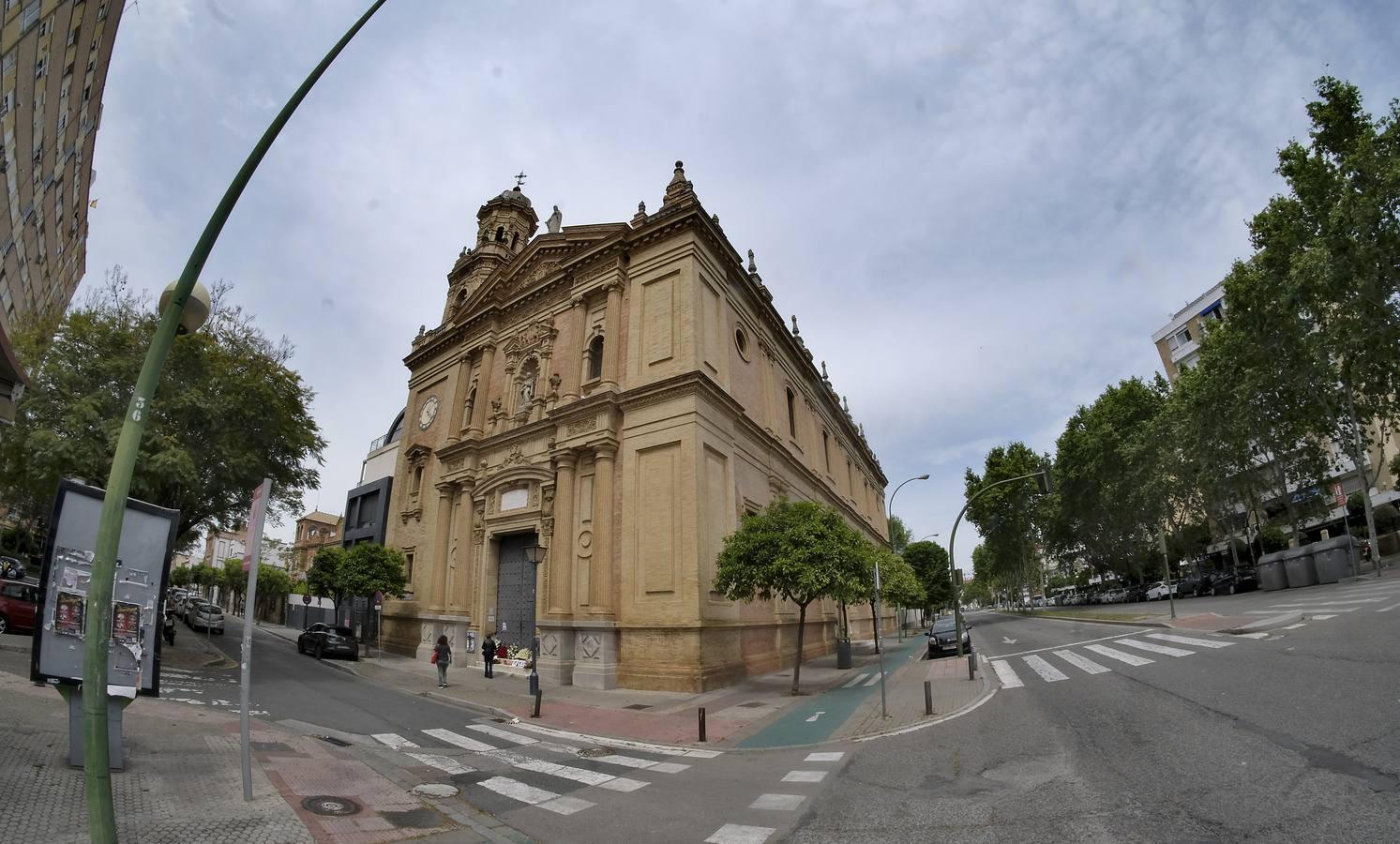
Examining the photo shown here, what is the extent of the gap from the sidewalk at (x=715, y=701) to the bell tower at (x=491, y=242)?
822 inches

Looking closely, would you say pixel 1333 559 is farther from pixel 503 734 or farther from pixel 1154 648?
pixel 503 734

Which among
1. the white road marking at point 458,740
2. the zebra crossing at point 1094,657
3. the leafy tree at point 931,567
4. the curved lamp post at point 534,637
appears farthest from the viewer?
the leafy tree at point 931,567

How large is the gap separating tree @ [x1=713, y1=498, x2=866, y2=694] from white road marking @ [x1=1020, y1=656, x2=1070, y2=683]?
509 centimetres

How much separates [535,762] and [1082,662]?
47.9 ft

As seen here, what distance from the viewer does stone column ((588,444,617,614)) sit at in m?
20.1

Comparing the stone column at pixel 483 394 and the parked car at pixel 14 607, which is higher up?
the stone column at pixel 483 394

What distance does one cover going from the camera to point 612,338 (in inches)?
929

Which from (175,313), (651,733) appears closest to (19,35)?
(175,313)

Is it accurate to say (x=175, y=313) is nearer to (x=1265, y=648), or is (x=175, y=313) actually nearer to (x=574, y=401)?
(x=574, y=401)

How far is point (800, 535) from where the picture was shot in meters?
17.1

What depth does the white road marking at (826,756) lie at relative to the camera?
939 cm

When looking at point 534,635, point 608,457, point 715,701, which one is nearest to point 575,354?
point 608,457

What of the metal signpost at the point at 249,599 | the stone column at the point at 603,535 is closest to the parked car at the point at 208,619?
the stone column at the point at 603,535

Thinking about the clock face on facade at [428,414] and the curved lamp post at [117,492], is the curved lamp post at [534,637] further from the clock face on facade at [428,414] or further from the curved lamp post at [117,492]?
the clock face on facade at [428,414]
